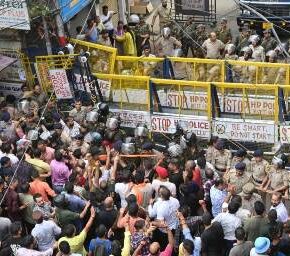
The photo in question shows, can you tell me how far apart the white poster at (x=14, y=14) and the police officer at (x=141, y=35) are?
3.76 meters

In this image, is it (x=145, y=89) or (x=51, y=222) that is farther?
(x=145, y=89)

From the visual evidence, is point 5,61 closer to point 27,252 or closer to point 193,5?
point 193,5

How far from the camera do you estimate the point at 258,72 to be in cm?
1388

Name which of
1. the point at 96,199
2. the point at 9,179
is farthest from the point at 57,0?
the point at 96,199

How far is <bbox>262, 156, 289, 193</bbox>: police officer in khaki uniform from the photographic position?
1071 cm

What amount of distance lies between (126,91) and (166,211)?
4.90 meters

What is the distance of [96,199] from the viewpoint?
31.7 feet

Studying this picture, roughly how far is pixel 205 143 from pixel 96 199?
13.3 feet

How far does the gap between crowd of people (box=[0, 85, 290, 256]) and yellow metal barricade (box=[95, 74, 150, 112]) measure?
86 cm

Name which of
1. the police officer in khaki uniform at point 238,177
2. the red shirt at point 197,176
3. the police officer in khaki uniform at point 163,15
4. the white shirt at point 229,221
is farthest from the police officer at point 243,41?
the white shirt at point 229,221

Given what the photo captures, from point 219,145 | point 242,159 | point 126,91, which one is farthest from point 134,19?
point 242,159

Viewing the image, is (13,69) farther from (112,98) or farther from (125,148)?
(125,148)

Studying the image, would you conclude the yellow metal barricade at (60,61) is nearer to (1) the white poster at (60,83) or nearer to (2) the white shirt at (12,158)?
(1) the white poster at (60,83)

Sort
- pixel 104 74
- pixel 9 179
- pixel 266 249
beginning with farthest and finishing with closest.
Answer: pixel 104 74
pixel 9 179
pixel 266 249
